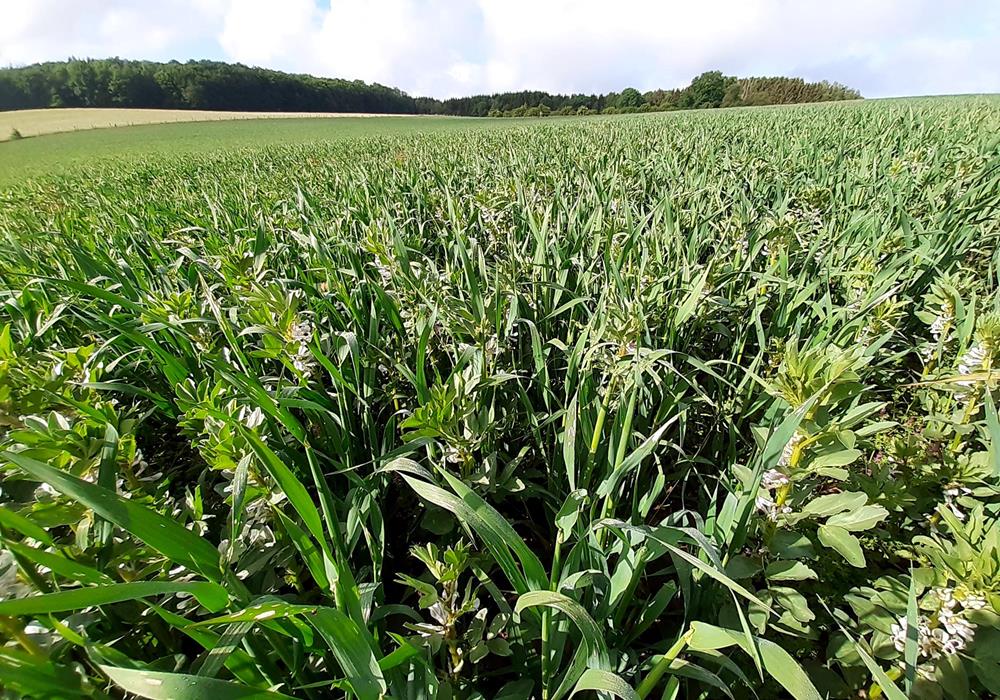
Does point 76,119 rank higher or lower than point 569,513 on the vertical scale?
higher

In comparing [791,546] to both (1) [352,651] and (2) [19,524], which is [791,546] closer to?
(1) [352,651]

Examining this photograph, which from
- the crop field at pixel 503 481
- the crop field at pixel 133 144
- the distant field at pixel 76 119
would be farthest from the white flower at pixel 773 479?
the distant field at pixel 76 119

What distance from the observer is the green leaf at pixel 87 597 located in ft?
1.47

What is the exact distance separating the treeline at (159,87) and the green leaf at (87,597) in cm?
7491

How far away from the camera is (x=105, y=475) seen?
75 cm

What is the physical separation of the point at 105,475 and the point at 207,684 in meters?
0.43

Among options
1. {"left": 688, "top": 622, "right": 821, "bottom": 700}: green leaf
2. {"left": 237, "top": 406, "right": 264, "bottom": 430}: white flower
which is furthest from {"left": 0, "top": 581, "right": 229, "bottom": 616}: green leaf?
{"left": 688, "top": 622, "right": 821, "bottom": 700}: green leaf

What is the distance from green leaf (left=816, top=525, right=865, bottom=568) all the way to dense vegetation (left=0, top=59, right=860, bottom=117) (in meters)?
56.1

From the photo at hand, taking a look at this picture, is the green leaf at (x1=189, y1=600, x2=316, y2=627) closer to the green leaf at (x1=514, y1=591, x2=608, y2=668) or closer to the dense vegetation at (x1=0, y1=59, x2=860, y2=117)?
the green leaf at (x1=514, y1=591, x2=608, y2=668)

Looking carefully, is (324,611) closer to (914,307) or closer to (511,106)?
(914,307)

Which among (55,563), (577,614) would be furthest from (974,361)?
(55,563)

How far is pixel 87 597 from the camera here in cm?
49

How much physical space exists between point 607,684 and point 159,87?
7693 centimetres

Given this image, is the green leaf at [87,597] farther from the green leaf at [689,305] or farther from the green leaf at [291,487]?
the green leaf at [689,305]
